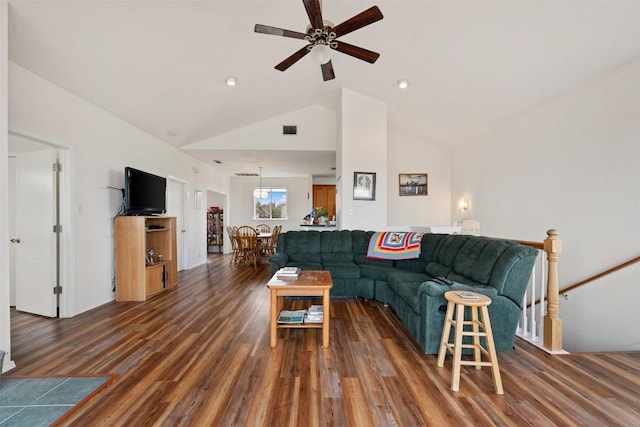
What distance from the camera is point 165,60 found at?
322cm

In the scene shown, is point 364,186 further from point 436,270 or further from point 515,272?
point 515,272

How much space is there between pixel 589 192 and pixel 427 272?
6.57ft

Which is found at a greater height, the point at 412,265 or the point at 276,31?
the point at 276,31

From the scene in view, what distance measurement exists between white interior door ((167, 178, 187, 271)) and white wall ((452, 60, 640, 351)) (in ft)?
20.7

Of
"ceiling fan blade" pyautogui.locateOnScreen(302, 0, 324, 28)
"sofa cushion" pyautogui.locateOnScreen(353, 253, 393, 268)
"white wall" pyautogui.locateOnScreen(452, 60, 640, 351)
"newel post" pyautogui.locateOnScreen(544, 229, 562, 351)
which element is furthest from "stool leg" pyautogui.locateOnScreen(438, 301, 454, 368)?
"ceiling fan blade" pyautogui.locateOnScreen(302, 0, 324, 28)

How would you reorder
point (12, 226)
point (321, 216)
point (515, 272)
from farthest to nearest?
1. point (321, 216)
2. point (12, 226)
3. point (515, 272)

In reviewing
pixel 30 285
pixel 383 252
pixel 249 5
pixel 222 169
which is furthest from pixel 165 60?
pixel 222 169

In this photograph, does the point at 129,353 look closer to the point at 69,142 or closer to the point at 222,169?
the point at 69,142

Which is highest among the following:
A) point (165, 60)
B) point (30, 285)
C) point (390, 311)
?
point (165, 60)

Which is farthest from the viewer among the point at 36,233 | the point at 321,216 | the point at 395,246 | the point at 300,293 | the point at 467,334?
the point at 321,216

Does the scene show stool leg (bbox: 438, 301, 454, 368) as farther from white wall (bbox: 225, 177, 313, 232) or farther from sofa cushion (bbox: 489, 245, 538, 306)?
white wall (bbox: 225, 177, 313, 232)

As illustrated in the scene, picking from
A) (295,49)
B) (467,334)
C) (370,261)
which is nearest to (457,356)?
(467,334)

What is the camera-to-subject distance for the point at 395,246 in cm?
420

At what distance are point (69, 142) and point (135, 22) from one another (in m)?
1.70
